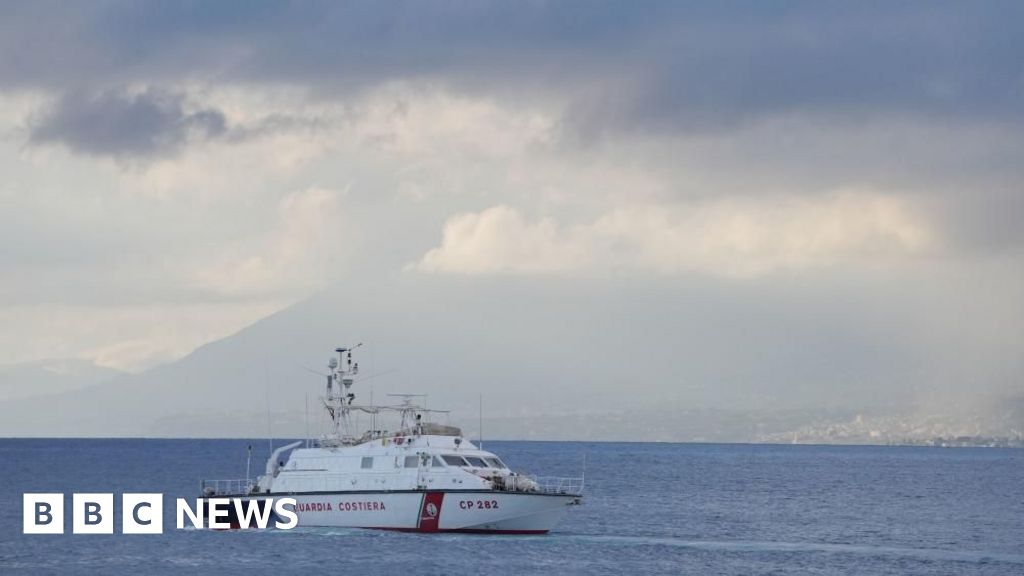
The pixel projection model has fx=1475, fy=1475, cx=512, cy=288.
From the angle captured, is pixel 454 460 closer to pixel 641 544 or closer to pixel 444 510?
pixel 444 510

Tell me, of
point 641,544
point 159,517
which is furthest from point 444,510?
point 159,517

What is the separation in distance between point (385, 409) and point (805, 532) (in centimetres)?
2717

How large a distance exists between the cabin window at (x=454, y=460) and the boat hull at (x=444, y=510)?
5.00ft

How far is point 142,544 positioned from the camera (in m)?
68.5

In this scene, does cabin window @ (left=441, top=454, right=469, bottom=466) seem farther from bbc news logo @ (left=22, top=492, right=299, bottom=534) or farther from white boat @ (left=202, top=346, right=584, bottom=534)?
bbc news logo @ (left=22, top=492, right=299, bottom=534)

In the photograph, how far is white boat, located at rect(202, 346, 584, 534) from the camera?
6806cm

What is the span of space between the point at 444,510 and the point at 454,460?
7.93 feet

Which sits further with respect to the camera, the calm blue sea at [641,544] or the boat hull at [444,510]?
the boat hull at [444,510]

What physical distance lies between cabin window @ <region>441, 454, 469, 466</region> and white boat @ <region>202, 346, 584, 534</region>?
0.05 meters

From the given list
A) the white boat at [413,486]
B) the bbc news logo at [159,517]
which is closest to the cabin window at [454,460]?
the white boat at [413,486]

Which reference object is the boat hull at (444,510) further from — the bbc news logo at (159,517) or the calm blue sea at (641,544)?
the bbc news logo at (159,517)

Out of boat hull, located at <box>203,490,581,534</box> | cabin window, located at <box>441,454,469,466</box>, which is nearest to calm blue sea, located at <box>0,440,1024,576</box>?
boat hull, located at <box>203,490,581,534</box>

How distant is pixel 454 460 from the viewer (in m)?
69.1

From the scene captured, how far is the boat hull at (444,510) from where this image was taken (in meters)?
67.9
